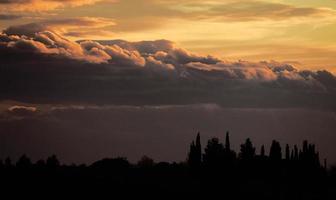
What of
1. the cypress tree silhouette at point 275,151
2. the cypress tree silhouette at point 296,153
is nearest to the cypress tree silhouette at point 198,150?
Result: the cypress tree silhouette at point 275,151

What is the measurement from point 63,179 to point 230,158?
39.4 metres

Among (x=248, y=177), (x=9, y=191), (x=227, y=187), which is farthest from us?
(x=248, y=177)

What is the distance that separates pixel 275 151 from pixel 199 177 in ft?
75.5

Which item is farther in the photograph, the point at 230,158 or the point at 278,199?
the point at 230,158

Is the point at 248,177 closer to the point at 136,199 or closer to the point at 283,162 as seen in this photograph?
the point at 283,162

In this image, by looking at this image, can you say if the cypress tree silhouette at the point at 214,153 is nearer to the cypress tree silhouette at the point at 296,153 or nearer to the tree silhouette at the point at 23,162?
the cypress tree silhouette at the point at 296,153

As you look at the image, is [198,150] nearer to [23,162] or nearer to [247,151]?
[247,151]

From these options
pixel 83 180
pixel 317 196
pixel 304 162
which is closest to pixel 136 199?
pixel 83 180

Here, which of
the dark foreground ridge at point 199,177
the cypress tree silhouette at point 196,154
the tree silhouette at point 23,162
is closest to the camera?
the dark foreground ridge at point 199,177

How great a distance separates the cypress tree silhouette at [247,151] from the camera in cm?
17071

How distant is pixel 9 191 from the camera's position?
400ft

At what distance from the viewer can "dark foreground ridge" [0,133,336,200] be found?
127250 mm

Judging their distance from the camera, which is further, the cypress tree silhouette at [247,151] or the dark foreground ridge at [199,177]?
the cypress tree silhouette at [247,151]

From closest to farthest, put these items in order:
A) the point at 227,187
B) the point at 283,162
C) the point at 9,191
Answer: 1. the point at 9,191
2. the point at 227,187
3. the point at 283,162
